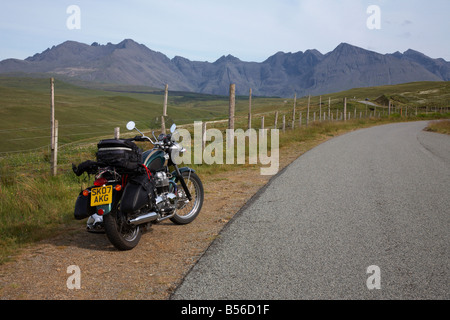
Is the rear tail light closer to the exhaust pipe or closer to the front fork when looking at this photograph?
the exhaust pipe

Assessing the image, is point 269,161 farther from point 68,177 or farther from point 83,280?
point 83,280

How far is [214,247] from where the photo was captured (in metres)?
5.16

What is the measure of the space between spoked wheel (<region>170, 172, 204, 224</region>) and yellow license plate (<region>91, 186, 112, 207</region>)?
1.54 m

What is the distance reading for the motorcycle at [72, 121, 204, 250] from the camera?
487cm

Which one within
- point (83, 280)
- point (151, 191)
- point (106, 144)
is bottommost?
point (83, 280)

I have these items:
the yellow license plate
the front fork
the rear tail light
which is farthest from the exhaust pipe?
the front fork

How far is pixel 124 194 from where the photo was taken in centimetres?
504

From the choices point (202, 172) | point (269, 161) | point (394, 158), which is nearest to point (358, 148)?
point (394, 158)

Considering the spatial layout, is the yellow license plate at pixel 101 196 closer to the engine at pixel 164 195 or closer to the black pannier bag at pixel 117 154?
the black pannier bag at pixel 117 154

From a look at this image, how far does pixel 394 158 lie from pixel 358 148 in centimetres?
316

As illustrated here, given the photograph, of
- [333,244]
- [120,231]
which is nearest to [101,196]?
[120,231]

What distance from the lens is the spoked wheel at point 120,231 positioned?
4844 millimetres

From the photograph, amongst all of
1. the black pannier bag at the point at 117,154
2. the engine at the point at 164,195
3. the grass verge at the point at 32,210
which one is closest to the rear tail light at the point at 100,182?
the black pannier bag at the point at 117,154

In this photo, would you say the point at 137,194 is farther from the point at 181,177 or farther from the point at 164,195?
the point at 181,177
